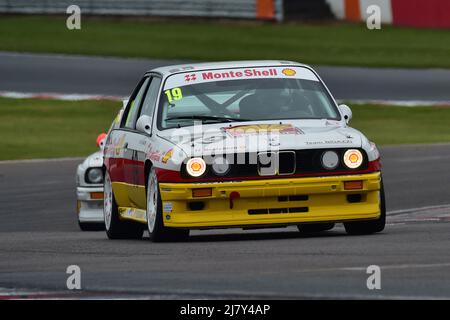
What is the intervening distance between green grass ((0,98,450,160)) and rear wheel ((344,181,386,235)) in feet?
33.2

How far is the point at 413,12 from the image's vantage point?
121 feet

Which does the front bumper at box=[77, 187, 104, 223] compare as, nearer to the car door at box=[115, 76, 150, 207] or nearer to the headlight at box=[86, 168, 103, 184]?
the headlight at box=[86, 168, 103, 184]

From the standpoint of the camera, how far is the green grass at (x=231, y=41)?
107 feet

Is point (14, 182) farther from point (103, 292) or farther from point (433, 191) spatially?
point (103, 292)

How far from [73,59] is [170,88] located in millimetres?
20578

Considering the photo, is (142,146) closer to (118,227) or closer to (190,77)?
(190,77)

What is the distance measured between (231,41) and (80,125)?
399 inches

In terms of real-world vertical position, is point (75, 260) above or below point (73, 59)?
below

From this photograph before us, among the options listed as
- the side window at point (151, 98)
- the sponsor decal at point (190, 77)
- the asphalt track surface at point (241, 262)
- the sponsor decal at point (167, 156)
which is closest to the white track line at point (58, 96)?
the asphalt track surface at point (241, 262)

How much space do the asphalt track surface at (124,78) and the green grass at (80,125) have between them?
1.22 m

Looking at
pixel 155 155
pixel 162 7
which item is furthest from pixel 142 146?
pixel 162 7

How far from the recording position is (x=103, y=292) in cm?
820
